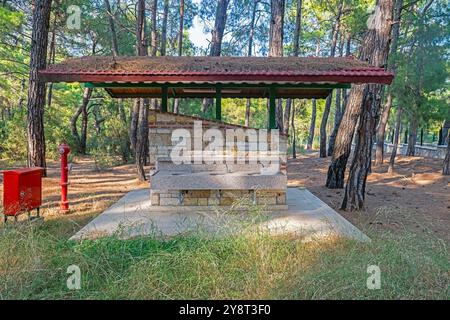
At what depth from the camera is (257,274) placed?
10.7ft

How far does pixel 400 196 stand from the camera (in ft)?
29.0

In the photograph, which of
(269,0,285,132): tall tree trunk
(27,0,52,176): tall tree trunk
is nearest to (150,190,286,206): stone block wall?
(27,0,52,176): tall tree trunk

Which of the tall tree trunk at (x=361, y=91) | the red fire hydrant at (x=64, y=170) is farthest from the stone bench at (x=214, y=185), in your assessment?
the tall tree trunk at (x=361, y=91)

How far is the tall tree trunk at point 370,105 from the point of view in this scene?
6.62m

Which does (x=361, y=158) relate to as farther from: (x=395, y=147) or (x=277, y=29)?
(x=395, y=147)

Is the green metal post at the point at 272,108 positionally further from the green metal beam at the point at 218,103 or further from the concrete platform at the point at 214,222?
the concrete platform at the point at 214,222

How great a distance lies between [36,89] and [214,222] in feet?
22.4

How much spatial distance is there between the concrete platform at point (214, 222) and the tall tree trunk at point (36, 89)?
3.38m

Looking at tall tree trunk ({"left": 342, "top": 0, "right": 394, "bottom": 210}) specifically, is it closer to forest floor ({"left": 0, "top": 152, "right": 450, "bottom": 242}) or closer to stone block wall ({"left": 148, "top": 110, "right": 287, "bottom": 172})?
forest floor ({"left": 0, "top": 152, "right": 450, "bottom": 242})

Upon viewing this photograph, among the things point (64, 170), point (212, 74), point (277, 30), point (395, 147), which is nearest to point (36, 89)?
point (64, 170)

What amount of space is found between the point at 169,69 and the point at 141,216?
251 cm

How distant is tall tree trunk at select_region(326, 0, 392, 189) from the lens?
261 inches

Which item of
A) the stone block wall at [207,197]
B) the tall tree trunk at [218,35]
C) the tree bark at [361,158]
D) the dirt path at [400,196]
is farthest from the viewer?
the tall tree trunk at [218,35]
